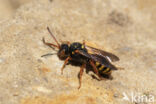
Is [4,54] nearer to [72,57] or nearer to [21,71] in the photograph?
[21,71]

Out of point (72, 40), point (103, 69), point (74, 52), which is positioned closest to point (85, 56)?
point (74, 52)

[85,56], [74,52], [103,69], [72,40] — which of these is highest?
[72,40]

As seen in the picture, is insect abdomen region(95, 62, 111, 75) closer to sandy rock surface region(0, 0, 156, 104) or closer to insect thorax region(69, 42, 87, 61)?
sandy rock surface region(0, 0, 156, 104)

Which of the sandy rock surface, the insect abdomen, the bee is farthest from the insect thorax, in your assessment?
the insect abdomen

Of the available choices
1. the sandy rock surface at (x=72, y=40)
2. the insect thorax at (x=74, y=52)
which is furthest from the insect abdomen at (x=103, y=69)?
the insect thorax at (x=74, y=52)

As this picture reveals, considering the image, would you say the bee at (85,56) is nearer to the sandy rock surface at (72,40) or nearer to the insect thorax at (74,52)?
the insect thorax at (74,52)

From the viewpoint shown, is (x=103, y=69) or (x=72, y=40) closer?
(x=103, y=69)

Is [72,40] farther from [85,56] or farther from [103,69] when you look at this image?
[103,69]

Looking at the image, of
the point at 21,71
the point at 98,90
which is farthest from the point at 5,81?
the point at 98,90
